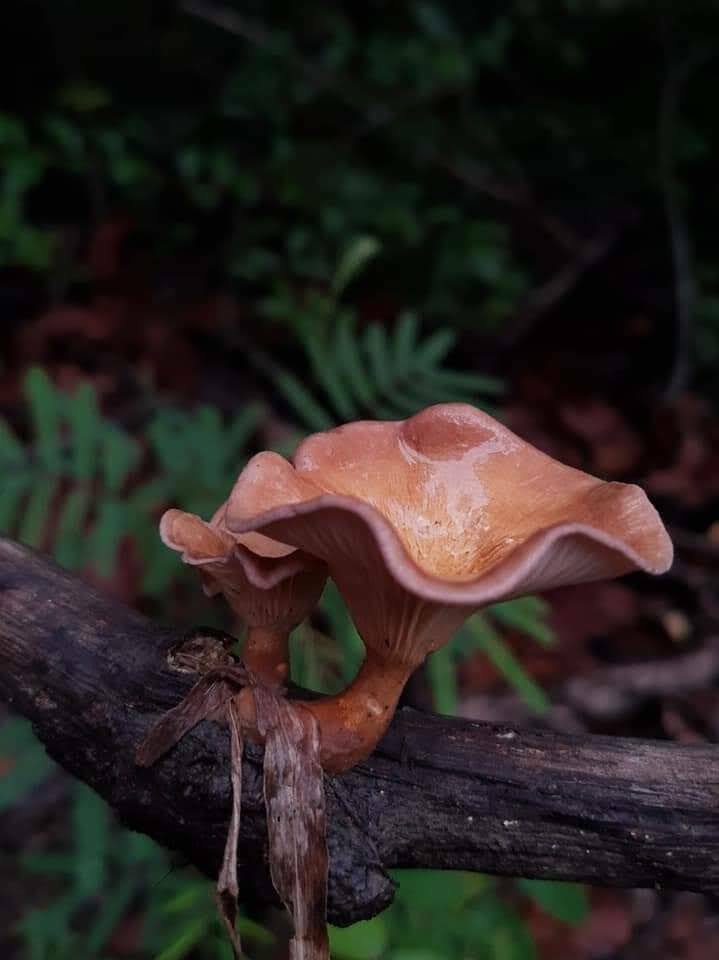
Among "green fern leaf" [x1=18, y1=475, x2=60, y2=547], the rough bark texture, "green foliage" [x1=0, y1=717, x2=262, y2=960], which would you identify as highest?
the rough bark texture

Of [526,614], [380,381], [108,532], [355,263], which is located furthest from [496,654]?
[355,263]

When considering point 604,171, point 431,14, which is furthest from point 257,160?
point 604,171

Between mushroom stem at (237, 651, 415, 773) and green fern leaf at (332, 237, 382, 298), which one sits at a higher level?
mushroom stem at (237, 651, 415, 773)

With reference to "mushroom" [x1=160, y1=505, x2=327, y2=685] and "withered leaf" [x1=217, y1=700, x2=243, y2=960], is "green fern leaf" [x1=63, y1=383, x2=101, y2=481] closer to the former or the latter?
"mushroom" [x1=160, y1=505, x2=327, y2=685]

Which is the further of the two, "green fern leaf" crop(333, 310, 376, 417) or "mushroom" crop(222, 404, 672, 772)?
"green fern leaf" crop(333, 310, 376, 417)

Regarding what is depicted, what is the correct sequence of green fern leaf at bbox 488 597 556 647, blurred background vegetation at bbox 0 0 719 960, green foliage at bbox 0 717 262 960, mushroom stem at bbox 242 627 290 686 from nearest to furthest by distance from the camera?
1. mushroom stem at bbox 242 627 290 686
2. green foliage at bbox 0 717 262 960
3. green fern leaf at bbox 488 597 556 647
4. blurred background vegetation at bbox 0 0 719 960

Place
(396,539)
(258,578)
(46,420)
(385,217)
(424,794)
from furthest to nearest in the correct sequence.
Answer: (385,217), (46,420), (424,794), (258,578), (396,539)

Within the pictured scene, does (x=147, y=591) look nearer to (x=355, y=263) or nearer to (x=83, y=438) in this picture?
(x=83, y=438)

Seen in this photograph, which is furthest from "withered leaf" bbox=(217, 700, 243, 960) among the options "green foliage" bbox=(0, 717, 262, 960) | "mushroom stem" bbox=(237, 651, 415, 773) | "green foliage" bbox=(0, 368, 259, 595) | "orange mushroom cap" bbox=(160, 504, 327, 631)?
"green foliage" bbox=(0, 368, 259, 595)
